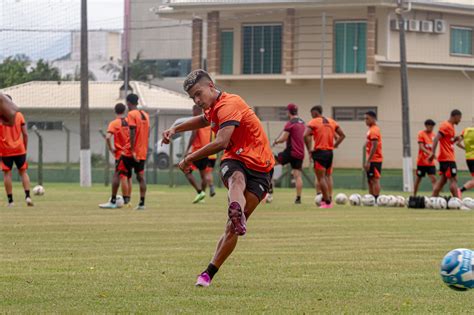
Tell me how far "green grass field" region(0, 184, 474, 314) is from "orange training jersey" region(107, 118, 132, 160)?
1.43 metres

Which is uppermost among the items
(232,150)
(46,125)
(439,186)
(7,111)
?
(7,111)

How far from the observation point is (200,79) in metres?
10.6

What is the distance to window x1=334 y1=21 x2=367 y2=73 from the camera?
52000 millimetres

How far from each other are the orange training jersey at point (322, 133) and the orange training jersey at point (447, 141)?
2.72m

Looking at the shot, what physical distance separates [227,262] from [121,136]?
11190 millimetres

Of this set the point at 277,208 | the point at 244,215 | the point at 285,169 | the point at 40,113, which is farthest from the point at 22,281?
the point at 40,113

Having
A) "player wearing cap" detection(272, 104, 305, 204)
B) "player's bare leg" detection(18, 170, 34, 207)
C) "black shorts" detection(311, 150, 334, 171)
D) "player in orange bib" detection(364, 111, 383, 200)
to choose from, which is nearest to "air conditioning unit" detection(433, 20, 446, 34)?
"player in orange bib" detection(364, 111, 383, 200)

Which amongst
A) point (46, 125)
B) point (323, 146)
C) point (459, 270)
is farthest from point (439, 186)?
point (46, 125)

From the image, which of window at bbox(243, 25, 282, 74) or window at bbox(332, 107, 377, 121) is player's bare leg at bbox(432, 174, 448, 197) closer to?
window at bbox(332, 107, 377, 121)

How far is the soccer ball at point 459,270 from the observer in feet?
29.5

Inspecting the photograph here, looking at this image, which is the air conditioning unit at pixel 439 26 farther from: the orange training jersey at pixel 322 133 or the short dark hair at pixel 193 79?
the short dark hair at pixel 193 79

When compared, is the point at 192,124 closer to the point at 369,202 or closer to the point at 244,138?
the point at 244,138

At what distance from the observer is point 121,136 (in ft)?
76.9

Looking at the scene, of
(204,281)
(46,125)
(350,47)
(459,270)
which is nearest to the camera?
(459,270)
